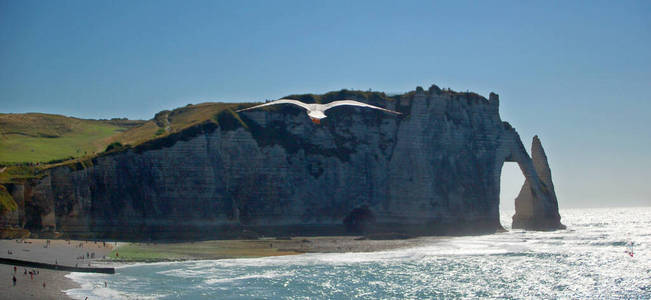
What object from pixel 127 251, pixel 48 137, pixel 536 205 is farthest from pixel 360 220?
pixel 48 137

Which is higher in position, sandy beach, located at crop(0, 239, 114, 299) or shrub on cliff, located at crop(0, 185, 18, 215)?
shrub on cliff, located at crop(0, 185, 18, 215)

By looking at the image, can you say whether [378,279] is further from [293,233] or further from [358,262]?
[293,233]

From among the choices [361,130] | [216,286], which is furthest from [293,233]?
[216,286]

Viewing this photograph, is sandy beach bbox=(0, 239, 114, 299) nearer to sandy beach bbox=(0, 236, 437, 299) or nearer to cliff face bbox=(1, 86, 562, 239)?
sandy beach bbox=(0, 236, 437, 299)

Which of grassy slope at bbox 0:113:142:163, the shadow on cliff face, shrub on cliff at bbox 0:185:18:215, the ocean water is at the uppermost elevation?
grassy slope at bbox 0:113:142:163

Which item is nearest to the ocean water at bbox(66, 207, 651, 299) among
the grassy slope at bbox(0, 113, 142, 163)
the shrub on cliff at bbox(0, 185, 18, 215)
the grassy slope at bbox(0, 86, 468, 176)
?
the shrub on cliff at bbox(0, 185, 18, 215)

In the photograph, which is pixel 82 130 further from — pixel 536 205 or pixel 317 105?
pixel 536 205
